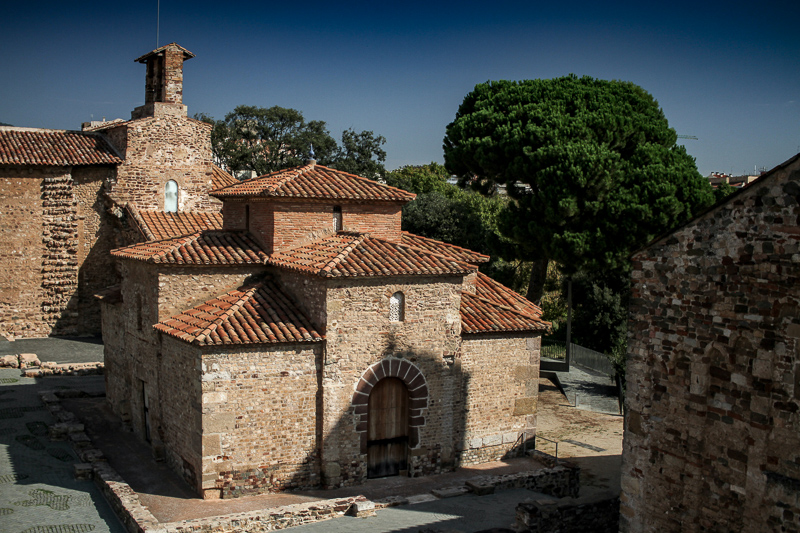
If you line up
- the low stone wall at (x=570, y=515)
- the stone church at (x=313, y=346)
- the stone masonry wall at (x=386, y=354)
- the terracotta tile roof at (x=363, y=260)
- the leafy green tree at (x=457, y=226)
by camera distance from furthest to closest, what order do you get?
the leafy green tree at (x=457, y=226) < the stone masonry wall at (x=386, y=354) < the terracotta tile roof at (x=363, y=260) < the stone church at (x=313, y=346) < the low stone wall at (x=570, y=515)

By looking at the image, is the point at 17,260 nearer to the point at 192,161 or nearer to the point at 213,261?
the point at 192,161

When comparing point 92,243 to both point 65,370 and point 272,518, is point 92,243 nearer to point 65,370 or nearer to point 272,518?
point 65,370

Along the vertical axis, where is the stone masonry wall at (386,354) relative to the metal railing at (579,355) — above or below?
above

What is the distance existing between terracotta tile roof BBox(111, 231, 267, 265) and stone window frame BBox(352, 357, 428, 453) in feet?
12.2

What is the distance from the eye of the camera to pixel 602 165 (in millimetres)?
27125

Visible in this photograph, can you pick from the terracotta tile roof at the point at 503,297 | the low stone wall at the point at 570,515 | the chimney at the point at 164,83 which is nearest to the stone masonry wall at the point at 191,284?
the terracotta tile roof at the point at 503,297

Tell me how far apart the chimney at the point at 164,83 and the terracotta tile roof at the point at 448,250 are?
12.2 metres

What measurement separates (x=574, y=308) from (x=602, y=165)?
32.8 ft

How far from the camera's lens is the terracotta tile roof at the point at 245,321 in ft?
45.9

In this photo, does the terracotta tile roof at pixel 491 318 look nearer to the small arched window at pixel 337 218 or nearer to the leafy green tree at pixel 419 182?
the small arched window at pixel 337 218

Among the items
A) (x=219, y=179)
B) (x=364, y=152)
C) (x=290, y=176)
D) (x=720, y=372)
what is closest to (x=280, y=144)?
(x=364, y=152)

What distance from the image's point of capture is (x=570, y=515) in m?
13.3

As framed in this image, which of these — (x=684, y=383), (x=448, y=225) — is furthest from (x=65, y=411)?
(x=448, y=225)

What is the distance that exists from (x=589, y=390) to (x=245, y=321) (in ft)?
57.6
